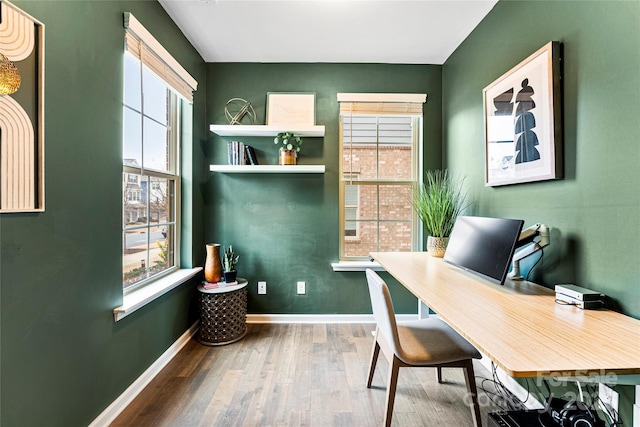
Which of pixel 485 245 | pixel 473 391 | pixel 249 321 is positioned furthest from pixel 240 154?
pixel 473 391

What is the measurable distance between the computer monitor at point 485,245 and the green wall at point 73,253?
203 cm

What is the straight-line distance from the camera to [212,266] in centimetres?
257

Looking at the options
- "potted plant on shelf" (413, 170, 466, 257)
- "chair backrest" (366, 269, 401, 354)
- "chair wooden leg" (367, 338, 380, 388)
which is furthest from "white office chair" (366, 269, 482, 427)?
"potted plant on shelf" (413, 170, 466, 257)

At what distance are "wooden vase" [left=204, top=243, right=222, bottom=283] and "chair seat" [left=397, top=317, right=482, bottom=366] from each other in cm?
164

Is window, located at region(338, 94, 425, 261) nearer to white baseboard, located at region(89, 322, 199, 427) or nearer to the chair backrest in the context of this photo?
the chair backrest

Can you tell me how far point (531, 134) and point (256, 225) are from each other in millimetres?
2272

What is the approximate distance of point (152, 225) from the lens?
2.16m

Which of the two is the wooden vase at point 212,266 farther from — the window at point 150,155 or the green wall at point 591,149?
the green wall at point 591,149

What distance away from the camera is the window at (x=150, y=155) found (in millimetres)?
1832

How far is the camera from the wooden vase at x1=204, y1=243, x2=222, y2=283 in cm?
256

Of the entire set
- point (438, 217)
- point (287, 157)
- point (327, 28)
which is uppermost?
point (327, 28)

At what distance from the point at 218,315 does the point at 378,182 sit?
75.6 inches

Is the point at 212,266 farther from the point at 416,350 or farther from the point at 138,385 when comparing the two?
the point at 416,350

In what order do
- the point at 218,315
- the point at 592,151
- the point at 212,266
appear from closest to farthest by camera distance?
the point at 592,151
the point at 218,315
the point at 212,266
